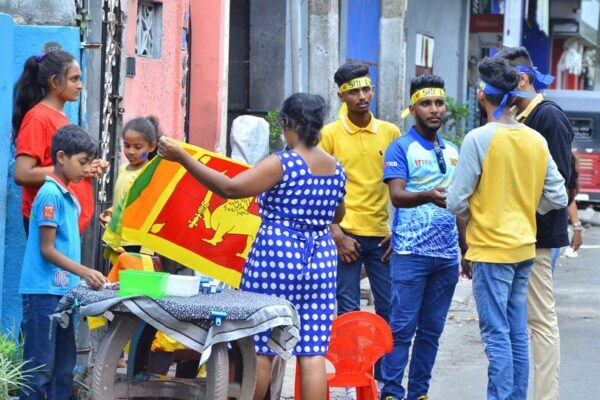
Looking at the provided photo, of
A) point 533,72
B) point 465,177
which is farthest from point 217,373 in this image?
point 533,72

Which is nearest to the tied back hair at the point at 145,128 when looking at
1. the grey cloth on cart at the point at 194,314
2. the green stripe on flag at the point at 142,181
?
the green stripe on flag at the point at 142,181

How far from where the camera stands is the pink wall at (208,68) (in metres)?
12.5

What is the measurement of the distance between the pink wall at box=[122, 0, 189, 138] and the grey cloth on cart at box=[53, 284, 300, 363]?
15.4ft

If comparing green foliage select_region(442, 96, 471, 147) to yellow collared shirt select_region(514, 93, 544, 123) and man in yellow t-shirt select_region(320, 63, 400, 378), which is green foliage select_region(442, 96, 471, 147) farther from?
yellow collared shirt select_region(514, 93, 544, 123)

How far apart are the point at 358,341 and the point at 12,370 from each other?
1.92m

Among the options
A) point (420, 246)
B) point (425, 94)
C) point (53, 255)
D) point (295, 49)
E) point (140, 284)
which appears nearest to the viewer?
point (140, 284)

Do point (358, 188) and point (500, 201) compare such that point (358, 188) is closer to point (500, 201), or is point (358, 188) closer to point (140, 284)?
point (500, 201)

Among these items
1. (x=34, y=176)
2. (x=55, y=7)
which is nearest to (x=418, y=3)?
(x=55, y=7)

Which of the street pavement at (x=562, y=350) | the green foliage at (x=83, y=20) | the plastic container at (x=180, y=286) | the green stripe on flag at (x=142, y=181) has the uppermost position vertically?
the green foliage at (x=83, y=20)

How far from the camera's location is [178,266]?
24.5ft

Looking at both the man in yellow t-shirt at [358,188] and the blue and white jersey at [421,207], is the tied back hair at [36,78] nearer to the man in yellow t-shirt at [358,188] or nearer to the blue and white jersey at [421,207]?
the man in yellow t-shirt at [358,188]

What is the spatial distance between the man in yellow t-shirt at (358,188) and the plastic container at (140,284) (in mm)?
2243

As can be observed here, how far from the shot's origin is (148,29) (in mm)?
10820

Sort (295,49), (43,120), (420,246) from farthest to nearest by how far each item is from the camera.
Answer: (295,49)
(420,246)
(43,120)
